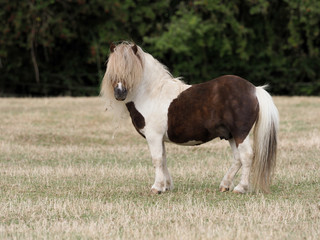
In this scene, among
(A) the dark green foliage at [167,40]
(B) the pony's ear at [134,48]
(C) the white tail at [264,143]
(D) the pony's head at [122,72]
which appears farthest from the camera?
(A) the dark green foliage at [167,40]

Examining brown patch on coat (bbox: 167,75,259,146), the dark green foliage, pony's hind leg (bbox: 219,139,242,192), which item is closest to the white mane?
brown patch on coat (bbox: 167,75,259,146)

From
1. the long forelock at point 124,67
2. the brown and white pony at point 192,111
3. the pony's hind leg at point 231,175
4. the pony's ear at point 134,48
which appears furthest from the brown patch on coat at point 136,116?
the pony's hind leg at point 231,175

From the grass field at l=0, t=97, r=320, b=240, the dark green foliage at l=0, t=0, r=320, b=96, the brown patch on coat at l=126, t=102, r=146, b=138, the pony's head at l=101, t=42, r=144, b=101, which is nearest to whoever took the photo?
the grass field at l=0, t=97, r=320, b=240

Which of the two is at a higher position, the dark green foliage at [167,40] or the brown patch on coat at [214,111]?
the brown patch on coat at [214,111]

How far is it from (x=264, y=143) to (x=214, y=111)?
79cm

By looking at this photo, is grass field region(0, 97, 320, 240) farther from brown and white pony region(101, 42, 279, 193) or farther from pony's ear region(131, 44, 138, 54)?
pony's ear region(131, 44, 138, 54)

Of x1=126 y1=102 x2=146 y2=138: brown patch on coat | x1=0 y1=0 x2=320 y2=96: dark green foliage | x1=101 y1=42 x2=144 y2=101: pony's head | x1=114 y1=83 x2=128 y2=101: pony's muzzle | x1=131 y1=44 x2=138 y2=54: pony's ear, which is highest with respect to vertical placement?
x1=131 y1=44 x2=138 y2=54: pony's ear

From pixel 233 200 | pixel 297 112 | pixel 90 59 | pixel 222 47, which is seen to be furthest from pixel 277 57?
pixel 233 200

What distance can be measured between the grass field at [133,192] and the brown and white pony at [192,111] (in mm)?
498

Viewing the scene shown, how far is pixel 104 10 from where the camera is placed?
30.8 m

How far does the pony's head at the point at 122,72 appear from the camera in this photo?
7.64m

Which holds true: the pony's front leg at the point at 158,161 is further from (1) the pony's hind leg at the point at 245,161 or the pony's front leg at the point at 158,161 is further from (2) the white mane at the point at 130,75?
(1) the pony's hind leg at the point at 245,161

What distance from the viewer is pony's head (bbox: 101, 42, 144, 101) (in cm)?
764

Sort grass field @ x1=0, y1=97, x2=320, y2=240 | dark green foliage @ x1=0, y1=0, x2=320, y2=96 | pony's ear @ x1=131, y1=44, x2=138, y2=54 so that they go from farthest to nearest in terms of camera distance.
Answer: dark green foliage @ x1=0, y1=0, x2=320, y2=96 < pony's ear @ x1=131, y1=44, x2=138, y2=54 < grass field @ x1=0, y1=97, x2=320, y2=240
